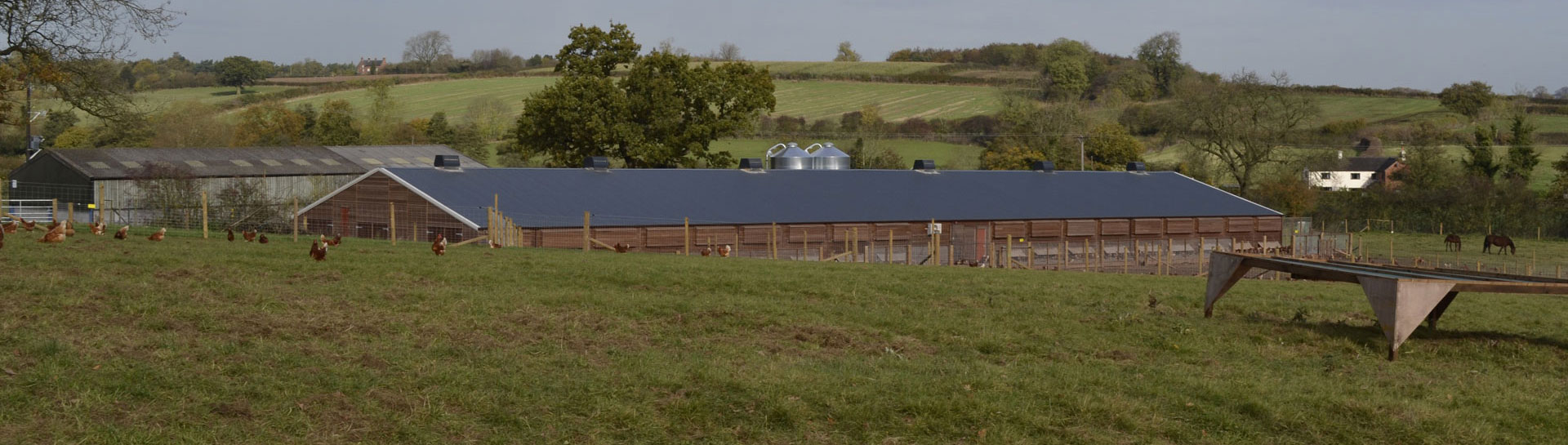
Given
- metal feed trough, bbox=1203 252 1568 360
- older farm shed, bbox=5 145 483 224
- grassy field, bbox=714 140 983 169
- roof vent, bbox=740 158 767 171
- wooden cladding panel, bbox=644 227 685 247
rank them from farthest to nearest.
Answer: grassy field, bbox=714 140 983 169
older farm shed, bbox=5 145 483 224
roof vent, bbox=740 158 767 171
wooden cladding panel, bbox=644 227 685 247
metal feed trough, bbox=1203 252 1568 360

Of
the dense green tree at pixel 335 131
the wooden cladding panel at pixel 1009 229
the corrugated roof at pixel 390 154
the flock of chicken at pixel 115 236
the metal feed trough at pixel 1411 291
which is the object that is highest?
the dense green tree at pixel 335 131

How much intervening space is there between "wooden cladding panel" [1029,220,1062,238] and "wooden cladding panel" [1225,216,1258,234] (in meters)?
10.0

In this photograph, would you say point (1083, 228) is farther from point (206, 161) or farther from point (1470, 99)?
point (1470, 99)

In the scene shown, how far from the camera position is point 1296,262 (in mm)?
14789

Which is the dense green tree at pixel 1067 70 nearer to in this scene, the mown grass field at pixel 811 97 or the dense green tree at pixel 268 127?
the mown grass field at pixel 811 97

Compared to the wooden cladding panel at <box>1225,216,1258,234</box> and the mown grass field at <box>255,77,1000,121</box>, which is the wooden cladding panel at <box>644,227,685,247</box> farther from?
the mown grass field at <box>255,77,1000,121</box>

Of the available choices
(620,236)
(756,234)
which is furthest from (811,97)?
(620,236)

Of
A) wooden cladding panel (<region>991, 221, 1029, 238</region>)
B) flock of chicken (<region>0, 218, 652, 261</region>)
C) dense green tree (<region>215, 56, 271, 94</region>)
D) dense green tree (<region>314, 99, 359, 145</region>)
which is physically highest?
dense green tree (<region>215, 56, 271, 94</region>)

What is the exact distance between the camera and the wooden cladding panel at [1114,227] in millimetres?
50406

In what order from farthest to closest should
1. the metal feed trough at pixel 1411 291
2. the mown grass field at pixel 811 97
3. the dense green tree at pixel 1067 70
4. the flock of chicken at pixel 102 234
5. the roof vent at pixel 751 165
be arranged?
the dense green tree at pixel 1067 70 < the mown grass field at pixel 811 97 < the roof vent at pixel 751 165 < the flock of chicken at pixel 102 234 < the metal feed trough at pixel 1411 291

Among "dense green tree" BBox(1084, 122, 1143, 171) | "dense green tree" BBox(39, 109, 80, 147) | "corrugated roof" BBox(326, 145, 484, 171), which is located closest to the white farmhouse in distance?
"dense green tree" BBox(1084, 122, 1143, 171)

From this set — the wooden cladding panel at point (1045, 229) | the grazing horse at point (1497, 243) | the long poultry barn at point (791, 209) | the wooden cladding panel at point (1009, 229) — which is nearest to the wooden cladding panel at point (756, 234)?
the long poultry barn at point (791, 209)

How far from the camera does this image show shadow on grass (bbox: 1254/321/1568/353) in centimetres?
1372

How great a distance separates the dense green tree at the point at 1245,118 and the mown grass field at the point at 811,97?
32.7 m
